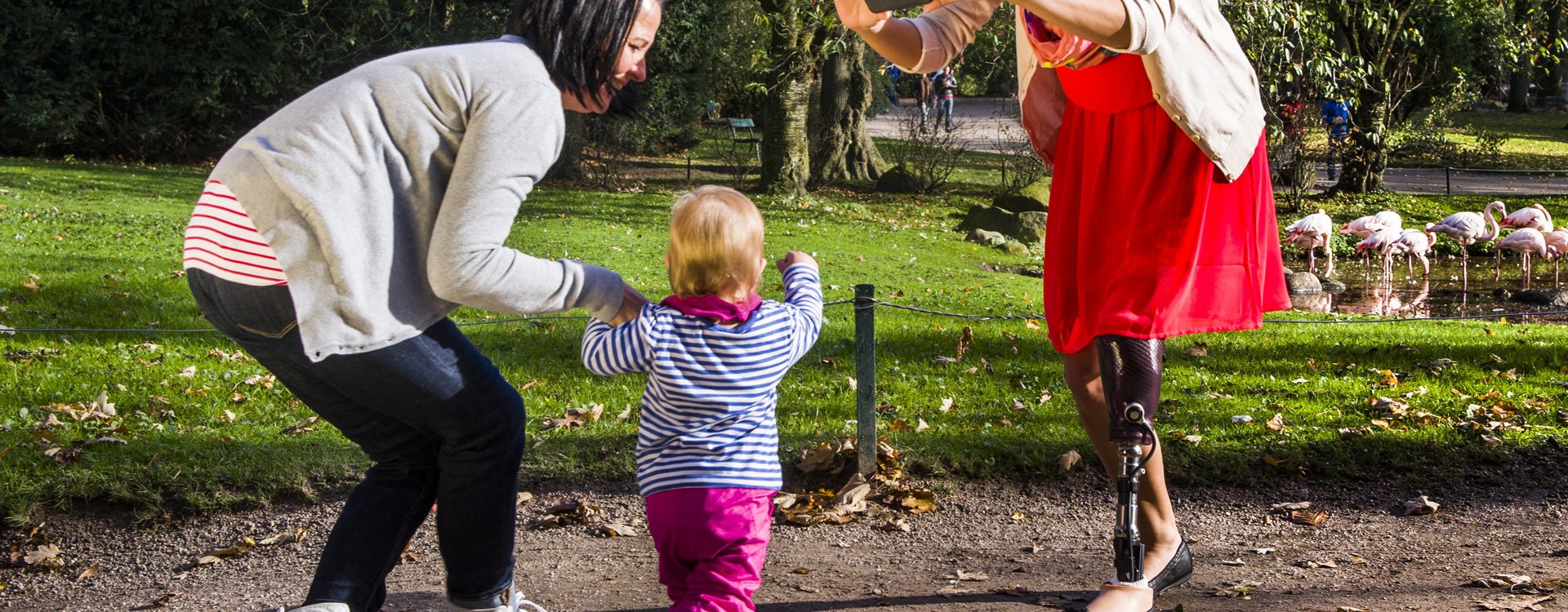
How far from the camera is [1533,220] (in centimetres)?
1295

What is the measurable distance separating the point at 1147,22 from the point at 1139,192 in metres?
0.62

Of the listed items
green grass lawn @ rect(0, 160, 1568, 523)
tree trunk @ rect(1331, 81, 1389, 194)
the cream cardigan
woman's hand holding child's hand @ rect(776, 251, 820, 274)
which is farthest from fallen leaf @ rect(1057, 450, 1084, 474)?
tree trunk @ rect(1331, 81, 1389, 194)

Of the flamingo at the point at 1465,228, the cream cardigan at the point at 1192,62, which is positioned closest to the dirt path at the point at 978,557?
the cream cardigan at the point at 1192,62

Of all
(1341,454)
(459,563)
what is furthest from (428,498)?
(1341,454)

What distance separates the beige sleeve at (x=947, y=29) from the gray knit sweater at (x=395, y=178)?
1.08 metres

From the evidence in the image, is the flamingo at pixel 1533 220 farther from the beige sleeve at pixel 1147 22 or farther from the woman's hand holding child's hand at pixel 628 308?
the woman's hand holding child's hand at pixel 628 308

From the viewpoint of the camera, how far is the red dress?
9.84 feet

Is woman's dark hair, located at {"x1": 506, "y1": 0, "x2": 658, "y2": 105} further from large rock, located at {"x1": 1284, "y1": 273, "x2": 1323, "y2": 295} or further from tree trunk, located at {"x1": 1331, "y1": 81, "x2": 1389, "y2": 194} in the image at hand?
tree trunk, located at {"x1": 1331, "y1": 81, "x2": 1389, "y2": 194}

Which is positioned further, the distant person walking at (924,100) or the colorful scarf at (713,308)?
the distant person walking at (924,100)

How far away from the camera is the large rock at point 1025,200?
16.0m

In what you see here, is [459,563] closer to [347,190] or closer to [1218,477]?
[347,190]

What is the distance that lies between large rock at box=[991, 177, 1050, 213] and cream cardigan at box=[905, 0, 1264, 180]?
12.7 metres

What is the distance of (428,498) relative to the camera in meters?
2.85

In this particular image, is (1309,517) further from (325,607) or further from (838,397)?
(325,607)
